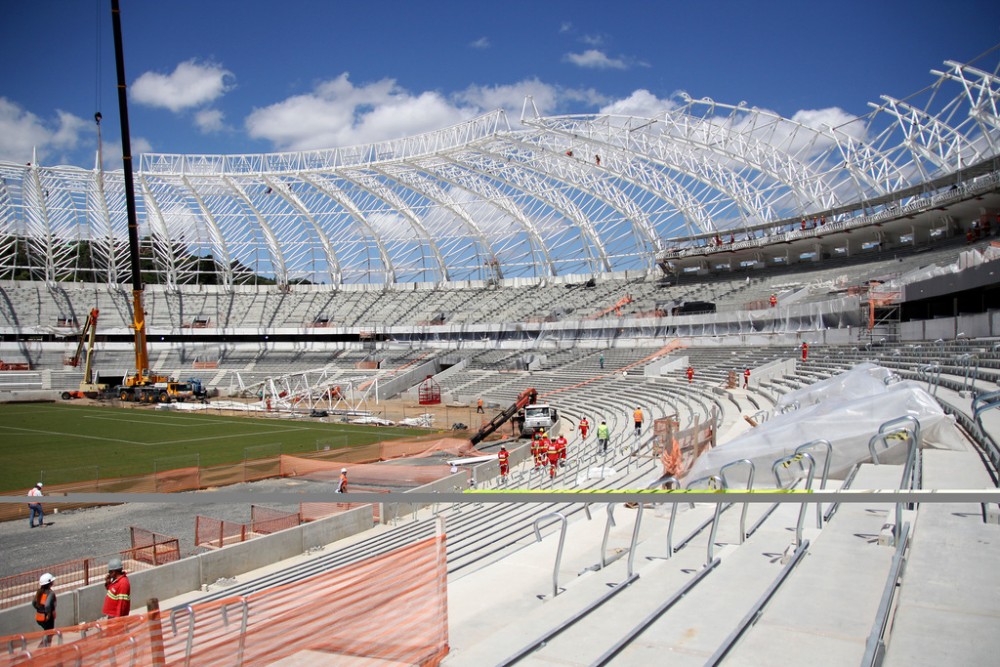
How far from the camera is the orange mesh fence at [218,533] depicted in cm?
1414

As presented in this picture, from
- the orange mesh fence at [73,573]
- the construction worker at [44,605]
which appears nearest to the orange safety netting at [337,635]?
the construction worker at [44,605]

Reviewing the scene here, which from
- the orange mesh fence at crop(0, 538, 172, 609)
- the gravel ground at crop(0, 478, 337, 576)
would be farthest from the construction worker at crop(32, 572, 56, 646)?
the gravel ground at crop(0, 478, 337, 576)

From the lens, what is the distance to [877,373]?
50.2 feet

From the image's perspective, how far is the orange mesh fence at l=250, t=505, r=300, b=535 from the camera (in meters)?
14.5

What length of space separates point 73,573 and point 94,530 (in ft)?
16.9

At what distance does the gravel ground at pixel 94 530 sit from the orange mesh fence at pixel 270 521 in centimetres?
67

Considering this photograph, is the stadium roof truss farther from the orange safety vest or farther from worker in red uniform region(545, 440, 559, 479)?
the orange safety vest

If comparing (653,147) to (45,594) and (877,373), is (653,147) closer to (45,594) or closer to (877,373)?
(877,373)

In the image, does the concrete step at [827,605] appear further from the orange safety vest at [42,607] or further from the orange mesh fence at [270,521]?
the orange mesh fence at [270,521]

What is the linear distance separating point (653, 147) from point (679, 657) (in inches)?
1765

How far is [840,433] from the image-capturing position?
9.51 metres

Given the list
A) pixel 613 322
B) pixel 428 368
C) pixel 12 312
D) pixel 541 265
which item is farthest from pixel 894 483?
pixel 12 312

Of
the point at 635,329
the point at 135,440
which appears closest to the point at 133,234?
the point at 135,440

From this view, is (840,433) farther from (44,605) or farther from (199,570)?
(199,570)
